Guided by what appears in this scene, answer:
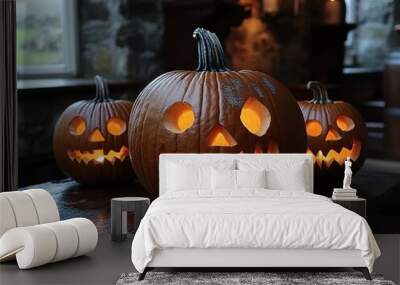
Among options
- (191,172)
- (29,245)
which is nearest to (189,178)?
(191,172)

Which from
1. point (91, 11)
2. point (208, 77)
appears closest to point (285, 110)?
point (208, 77)

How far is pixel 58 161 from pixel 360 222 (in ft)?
11.1

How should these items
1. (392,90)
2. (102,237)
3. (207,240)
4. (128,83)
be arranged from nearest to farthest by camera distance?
(207,240) < (102,237) < (392,90) < (128,83)

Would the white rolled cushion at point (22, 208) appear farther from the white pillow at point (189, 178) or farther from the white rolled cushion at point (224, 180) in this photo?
the white rolled cushion at point (224, 180)

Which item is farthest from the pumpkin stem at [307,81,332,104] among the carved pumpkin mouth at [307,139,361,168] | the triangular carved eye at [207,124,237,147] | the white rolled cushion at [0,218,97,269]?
the white rolled cushion at [0,218,97,269]

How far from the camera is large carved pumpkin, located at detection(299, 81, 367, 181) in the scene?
6.91 metres

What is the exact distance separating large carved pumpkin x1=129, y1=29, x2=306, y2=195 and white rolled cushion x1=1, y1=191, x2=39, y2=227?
118 cm

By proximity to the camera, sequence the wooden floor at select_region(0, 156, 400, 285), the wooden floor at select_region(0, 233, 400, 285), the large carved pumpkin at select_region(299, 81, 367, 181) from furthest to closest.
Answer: the large carved pumpkin at select_region(299, 81, 367, 181) < the wooden floor at select_region(0, 156, 400, 285) < the wooden floor at select_region(0, 233, 400, 285)

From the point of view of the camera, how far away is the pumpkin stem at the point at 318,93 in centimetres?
706

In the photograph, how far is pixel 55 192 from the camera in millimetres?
7305

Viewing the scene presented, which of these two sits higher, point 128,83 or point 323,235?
point 128,83

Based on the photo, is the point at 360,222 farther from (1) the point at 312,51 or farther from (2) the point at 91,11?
(2) the point at 91,11

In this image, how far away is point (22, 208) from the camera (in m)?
5.27

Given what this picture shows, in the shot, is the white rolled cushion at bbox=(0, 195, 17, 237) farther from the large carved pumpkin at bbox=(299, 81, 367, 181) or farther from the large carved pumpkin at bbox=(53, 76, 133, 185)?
the large carved pumpkin at bbox=(299, 81, 367, 181)
